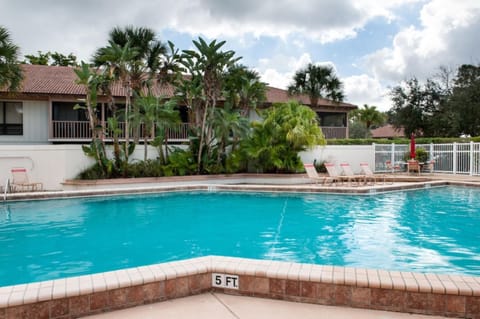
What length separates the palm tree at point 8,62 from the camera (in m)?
14.2

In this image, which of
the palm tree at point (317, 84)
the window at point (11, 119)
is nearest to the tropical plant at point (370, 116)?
the palm tree at point (317, 84)

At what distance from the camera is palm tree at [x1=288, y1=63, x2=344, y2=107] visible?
2781 cm

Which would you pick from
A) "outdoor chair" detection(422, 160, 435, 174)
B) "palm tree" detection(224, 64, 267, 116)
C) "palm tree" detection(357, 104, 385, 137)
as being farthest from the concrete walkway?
"palm tree" detection(357, 104, 385, 137)

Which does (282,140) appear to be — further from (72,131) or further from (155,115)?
(72,131)

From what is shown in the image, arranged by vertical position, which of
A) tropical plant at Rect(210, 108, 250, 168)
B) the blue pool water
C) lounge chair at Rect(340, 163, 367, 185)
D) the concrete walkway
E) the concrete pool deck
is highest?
tropical plant at Rect(210, 108, 250, 168)

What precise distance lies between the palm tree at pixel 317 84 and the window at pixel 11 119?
16984mm

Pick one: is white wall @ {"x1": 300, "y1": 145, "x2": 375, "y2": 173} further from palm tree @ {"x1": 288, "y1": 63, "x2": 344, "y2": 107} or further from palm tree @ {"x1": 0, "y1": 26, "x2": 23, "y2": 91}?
palm tree @ {"x1": 0, "y1": 26, "x2": 23, "y2": 91}

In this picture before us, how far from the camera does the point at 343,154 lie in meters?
21.7

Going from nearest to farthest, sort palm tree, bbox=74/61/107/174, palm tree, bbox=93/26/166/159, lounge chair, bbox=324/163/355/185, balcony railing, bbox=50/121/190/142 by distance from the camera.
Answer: palm tree, bbox=74/61/107/174 → palm tree, bbox=93/26/166/159 → lounge chair, bbox=324/163/355/185 → balcony railing, bbox=50/121/190/142

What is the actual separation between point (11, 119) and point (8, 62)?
10.1 m

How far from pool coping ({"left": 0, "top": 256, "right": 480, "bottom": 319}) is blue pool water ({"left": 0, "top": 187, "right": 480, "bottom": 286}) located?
1.93 meters

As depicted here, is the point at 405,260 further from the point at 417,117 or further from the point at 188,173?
the point at 417,117

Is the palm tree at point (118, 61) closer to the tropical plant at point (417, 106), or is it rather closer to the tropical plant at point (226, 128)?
the tropical plant at point (226, 128)

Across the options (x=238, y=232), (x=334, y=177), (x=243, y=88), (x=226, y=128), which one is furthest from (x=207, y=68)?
(x=238, y=232)
